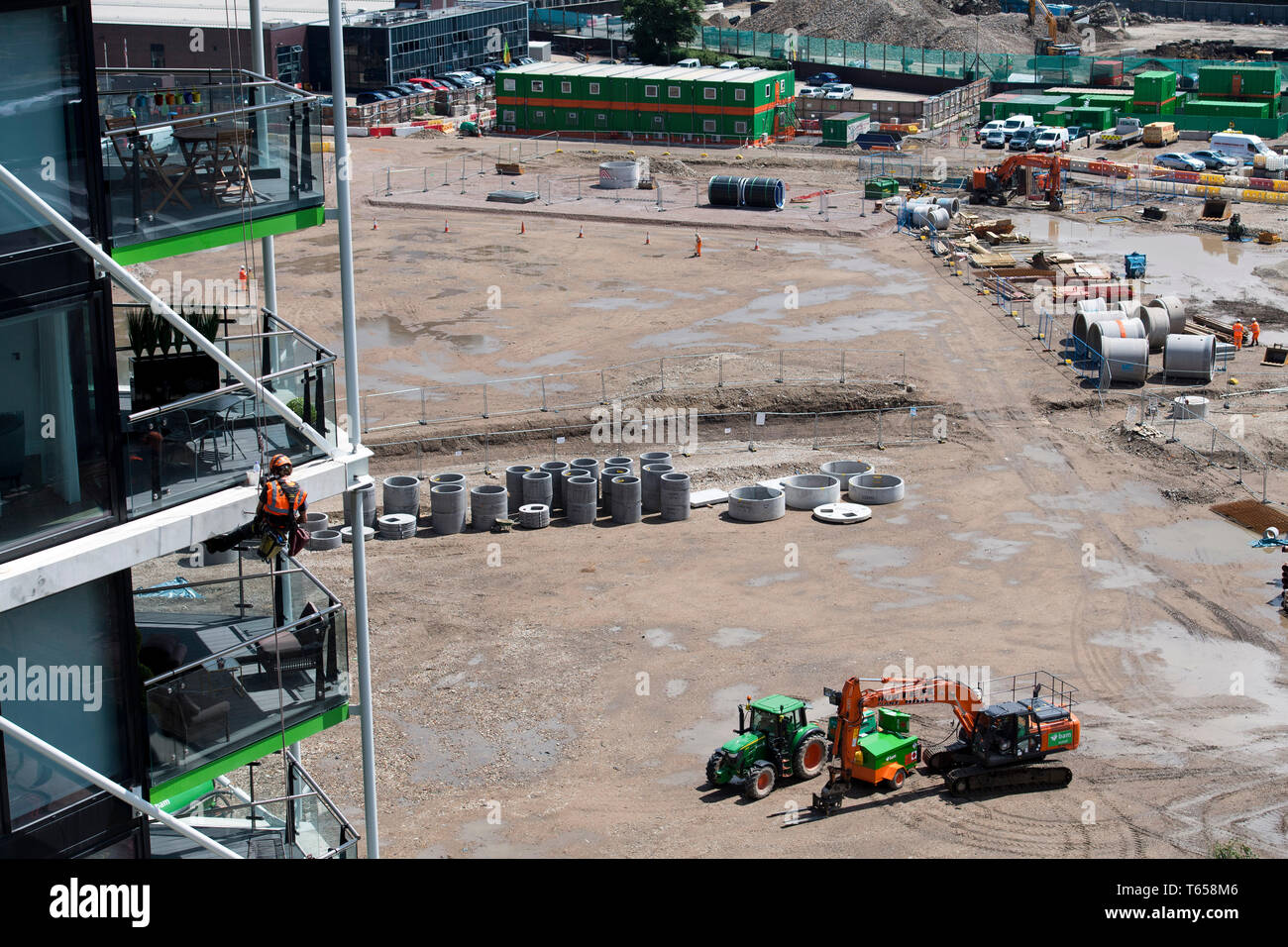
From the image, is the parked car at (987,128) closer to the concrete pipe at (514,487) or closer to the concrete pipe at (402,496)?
the concrete pipe at (514,487)

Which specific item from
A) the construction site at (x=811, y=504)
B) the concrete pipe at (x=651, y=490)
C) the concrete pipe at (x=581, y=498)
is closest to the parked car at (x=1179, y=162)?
the construction site at (x=811, y=504)

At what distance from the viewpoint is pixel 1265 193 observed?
240 ft

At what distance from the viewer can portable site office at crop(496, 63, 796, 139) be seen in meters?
86.4

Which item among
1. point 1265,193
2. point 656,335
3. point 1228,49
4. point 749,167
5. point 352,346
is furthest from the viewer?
point 1228,49

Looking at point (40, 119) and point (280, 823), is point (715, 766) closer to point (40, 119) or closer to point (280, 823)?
point (280, 823)

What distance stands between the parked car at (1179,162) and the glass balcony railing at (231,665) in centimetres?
7558

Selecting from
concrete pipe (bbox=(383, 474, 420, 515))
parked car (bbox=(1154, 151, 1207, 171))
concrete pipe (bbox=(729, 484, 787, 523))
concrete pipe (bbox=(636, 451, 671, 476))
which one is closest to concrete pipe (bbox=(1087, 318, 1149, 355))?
concrete pipe (bbox=(729, 484, 787, 523))

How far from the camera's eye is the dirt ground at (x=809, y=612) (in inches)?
930

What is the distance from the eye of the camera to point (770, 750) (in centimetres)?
2436

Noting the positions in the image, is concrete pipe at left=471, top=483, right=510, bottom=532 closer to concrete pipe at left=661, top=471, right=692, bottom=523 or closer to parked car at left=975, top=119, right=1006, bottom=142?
concrete pipe at left=661, top=471, right=692, bottom=523

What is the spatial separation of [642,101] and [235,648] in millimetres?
80060
